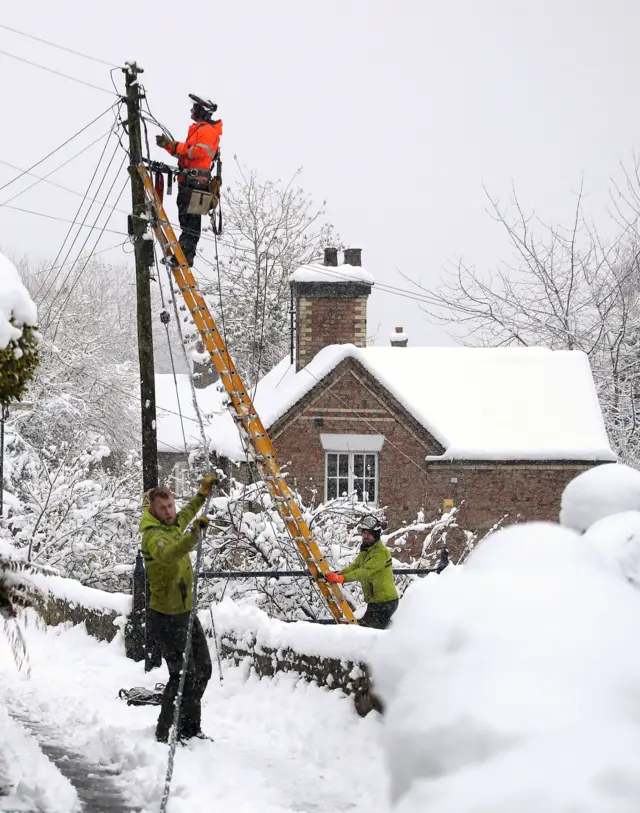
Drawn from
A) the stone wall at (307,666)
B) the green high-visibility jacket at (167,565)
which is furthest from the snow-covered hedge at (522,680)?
the green high-visibility jacket at (167,565)

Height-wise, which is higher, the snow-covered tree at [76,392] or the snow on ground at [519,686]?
the snow-covered tree at [76,392]

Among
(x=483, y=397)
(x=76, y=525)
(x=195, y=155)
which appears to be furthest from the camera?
(x=483, y=397)

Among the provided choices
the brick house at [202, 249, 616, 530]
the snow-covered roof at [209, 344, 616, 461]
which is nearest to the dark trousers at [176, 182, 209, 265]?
the snow-covered roof at [209, 344, 616, 461]

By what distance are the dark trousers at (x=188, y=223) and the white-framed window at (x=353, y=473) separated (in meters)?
11.1

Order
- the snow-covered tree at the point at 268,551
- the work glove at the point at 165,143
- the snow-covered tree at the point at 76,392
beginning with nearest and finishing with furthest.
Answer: the work glove at the point at 165,143 → the snow-covered tree at the point at 268,551 → the snow-covered tree at the point at 76,392

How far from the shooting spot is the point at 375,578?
10.3 m

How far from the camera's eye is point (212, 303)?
4244 centimetres

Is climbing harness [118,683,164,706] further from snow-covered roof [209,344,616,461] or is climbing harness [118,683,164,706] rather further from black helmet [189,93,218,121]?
snow-covered roof [209,344,616,461]

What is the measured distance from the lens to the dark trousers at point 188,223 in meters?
13.5

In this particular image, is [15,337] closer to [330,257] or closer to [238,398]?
[238,398]

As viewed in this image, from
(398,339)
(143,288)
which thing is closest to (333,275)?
(398,339)

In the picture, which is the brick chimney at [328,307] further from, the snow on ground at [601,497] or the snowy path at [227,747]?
the snow on ground at [601,497]

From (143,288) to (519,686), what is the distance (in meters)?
9.75

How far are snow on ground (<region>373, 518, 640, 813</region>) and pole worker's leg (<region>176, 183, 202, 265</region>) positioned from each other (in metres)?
10.5
